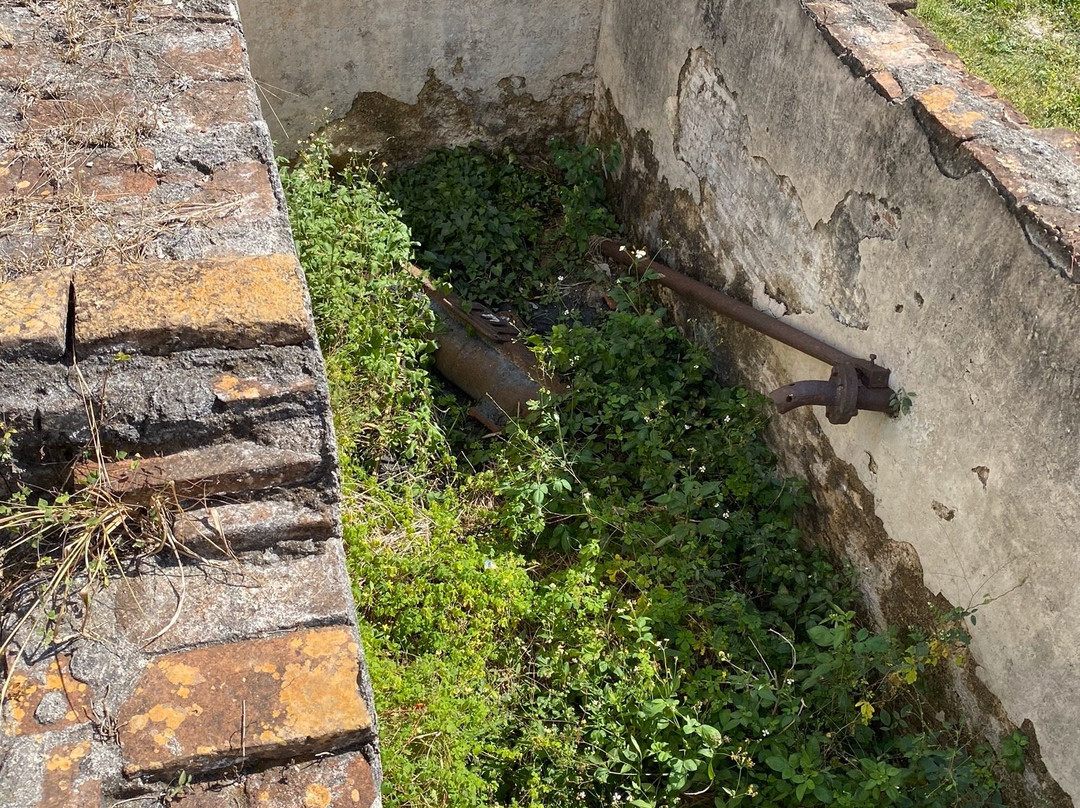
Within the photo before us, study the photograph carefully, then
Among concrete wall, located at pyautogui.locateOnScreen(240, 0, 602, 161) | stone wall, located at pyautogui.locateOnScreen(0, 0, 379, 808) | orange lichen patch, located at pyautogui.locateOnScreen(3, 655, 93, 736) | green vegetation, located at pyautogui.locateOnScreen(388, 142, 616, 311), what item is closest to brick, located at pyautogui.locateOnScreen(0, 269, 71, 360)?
stone wall, located at pyautogui.locateOnScreen(0, 0, 379, 808)

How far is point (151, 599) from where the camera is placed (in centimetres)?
201

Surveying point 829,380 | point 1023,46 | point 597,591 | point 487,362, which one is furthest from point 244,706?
point 1023,46

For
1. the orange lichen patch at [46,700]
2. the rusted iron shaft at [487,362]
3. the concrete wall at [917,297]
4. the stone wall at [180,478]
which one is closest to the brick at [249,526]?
the stone wall at [180,478]

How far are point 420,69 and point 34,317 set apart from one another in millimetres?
4208

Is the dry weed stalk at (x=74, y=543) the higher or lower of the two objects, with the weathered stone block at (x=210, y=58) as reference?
lower

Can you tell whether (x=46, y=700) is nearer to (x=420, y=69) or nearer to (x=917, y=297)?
(x=917, y=297)

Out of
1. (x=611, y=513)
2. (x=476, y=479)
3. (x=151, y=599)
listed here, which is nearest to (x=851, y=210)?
(x=611, y=513)

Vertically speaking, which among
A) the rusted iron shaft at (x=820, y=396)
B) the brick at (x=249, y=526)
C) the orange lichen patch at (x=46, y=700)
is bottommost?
the orange lichen patch at (x=46, y=700)

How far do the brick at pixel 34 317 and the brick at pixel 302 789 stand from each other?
982mm

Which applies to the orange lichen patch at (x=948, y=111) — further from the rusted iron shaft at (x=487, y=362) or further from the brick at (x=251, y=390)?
the brick at (x=251, y=390)

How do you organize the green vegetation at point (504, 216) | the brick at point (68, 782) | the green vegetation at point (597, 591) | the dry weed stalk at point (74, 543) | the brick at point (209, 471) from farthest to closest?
the green vegetation at point (504, 216) < the green vegetation at point (597, 591) < the brick at point (209, 471) < the dry weed stalk at point (74, 543) < the brick at point (68, 782)

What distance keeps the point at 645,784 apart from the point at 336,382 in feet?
7.40

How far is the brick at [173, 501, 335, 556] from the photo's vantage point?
6.88 feet

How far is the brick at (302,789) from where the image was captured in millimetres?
1821
